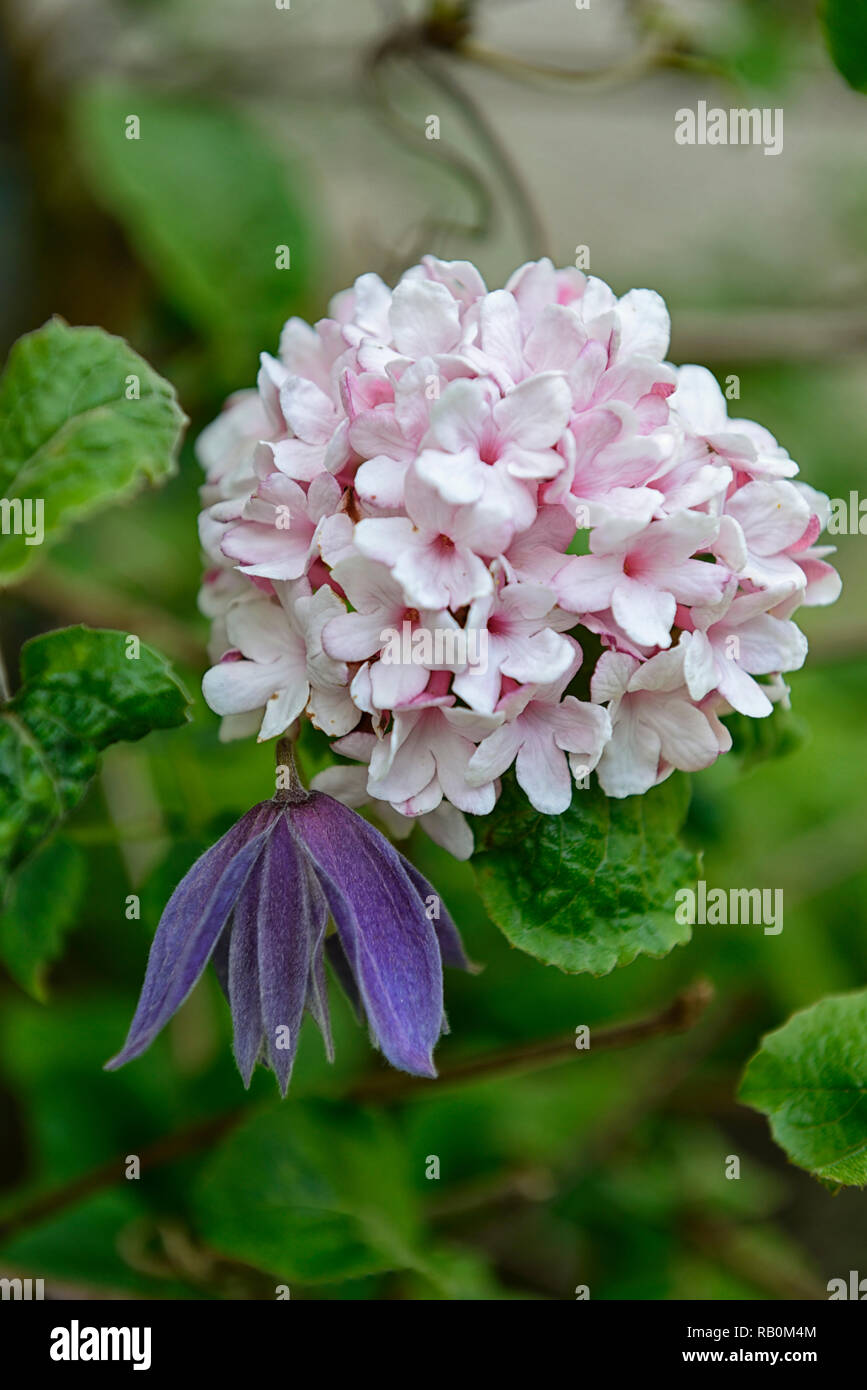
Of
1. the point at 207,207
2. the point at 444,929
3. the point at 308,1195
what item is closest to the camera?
the point at 444,929

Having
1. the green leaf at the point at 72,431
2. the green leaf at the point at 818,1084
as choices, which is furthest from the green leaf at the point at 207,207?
the green leaf at the point at 818,1084

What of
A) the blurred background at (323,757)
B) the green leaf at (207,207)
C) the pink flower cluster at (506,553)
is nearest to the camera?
the pink flower cluster at (506,553)

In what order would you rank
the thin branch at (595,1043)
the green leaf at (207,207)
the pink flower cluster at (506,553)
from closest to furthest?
the pink flower cluster at (506,553)
the thin branch at (595,1043)
the green leaf at (207,207)

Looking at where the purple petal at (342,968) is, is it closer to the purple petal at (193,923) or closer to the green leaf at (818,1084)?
the purple petal at (193,923)

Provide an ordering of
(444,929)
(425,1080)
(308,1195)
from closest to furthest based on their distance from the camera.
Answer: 1. (444,929)
2. (425,1080)
3. (308,1195)

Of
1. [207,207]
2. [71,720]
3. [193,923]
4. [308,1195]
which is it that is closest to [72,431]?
[71,720]

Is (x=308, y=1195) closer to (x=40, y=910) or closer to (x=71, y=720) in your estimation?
(x=40, y=910)
